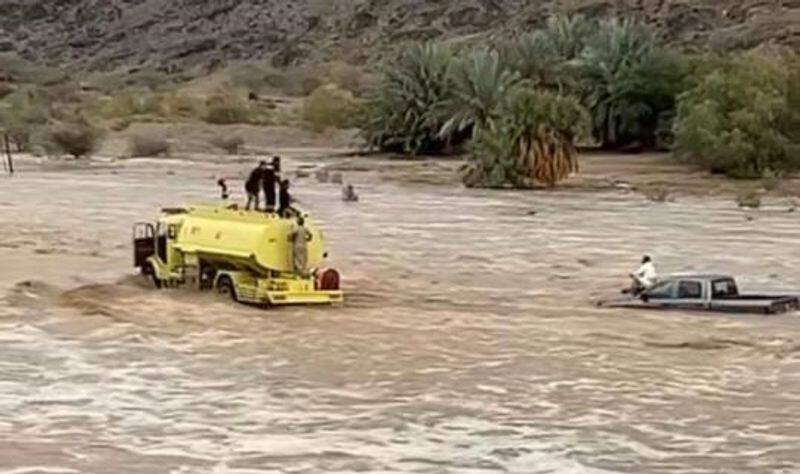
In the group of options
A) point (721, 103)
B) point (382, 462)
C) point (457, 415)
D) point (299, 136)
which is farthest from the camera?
point (299, 136)

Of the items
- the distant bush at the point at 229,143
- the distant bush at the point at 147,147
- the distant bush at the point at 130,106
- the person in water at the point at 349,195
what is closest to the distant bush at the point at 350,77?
the distant bush at the point at 130,106

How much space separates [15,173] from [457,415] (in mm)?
33057

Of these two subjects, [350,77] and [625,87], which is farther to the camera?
[350,77]

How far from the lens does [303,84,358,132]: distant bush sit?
64.3 meters

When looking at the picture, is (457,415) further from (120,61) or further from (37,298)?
(120,61)

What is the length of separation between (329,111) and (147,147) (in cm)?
1049

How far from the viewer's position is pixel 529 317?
2261cm

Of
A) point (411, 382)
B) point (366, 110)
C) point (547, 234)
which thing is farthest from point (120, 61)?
point (411, 382)

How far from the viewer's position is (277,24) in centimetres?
9712

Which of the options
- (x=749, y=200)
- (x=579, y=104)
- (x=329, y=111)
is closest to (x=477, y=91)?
(x=579, y=104)

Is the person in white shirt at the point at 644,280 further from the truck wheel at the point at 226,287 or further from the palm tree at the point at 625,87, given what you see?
the palm tree at the point at 625,87

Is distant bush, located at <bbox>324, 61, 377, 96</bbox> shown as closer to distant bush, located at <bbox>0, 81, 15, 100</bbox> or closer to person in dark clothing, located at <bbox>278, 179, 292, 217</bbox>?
distant bush, located at <bbox>0, 81, 15, 100</bbox>

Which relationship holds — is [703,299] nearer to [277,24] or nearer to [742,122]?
[742,122]

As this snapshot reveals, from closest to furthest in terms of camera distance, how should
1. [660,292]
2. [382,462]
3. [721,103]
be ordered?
[382,462] < [660,292] < [721,103]
